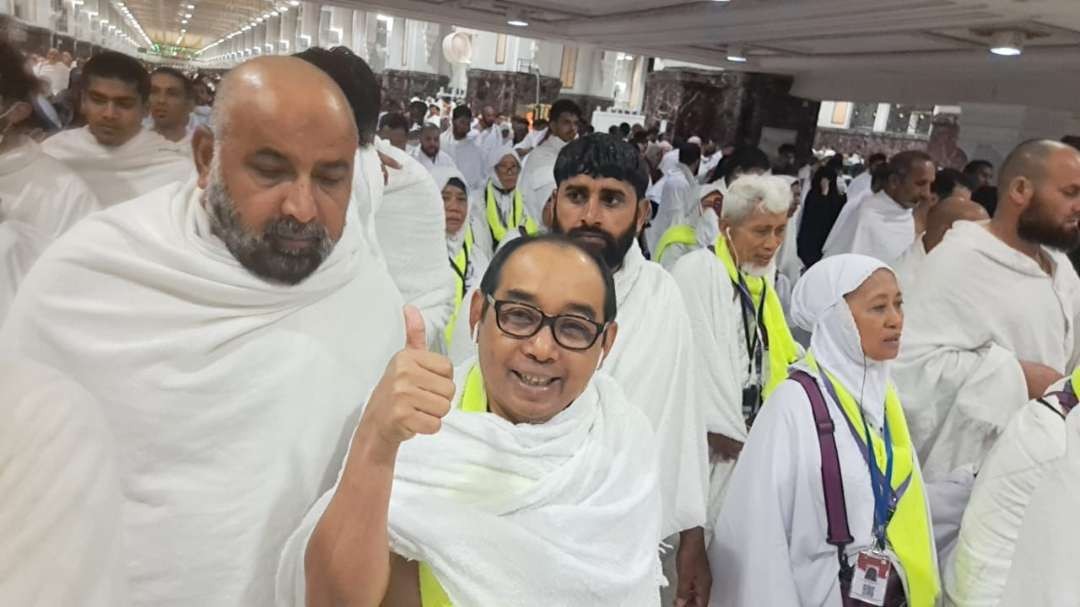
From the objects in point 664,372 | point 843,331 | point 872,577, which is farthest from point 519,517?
point 843,331

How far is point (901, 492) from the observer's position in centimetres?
204

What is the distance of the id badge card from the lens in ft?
6.33

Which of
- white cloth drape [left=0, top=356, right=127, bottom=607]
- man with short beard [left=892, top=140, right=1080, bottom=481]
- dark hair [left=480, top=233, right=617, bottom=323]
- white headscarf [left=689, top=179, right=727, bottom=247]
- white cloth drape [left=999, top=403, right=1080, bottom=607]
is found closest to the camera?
white cloth drape [left=0, top=356, right=127, bottom=607]

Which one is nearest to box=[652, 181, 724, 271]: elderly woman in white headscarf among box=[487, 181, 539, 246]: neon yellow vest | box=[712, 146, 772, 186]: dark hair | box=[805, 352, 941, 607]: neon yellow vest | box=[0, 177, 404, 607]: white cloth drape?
box=[712, 146, 772, 186]: dark hair

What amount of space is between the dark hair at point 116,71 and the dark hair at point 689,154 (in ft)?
Result: 19.9

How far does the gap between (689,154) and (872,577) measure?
6445mm

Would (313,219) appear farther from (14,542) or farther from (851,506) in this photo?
(851,506)

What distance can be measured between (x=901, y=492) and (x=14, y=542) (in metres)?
1.93

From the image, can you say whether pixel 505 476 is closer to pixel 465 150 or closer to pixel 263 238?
pixel 263 238

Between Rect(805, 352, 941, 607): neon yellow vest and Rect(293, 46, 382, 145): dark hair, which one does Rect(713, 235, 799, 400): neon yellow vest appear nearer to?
Rect(805, 352, 941, 607): neon yellow vest

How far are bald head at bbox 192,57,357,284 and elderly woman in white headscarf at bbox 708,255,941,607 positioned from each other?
1.31 m

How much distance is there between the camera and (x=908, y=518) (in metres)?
2.02

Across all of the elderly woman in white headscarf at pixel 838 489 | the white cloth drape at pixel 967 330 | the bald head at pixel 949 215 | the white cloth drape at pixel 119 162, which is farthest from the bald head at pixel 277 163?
the bald head at pixel 949 215

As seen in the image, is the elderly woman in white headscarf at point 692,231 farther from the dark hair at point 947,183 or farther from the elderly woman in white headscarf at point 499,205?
the dark hair at point 947,183
